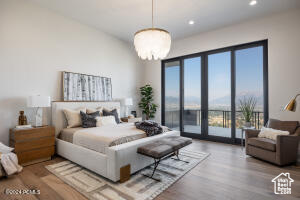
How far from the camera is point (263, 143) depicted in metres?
2.96

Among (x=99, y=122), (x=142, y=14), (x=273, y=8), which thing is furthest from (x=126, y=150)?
(x=273, y=8)

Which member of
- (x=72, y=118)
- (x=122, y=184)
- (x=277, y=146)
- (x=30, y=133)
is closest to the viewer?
(x=122, y=184)

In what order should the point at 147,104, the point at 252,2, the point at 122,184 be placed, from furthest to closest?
the point at 147,104 → the point at 252,2 → the point at 122,184

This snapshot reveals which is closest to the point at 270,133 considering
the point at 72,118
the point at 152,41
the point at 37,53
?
the point at 152,41

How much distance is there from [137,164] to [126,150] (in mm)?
371

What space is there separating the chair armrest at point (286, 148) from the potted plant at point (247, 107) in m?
0.95

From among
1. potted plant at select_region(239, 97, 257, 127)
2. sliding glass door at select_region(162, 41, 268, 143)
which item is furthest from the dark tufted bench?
sliding glass door at select_region(162, 41, 268, 143)

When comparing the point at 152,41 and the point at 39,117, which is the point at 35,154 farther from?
the point at 152,41

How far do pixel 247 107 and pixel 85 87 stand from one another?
420 cm

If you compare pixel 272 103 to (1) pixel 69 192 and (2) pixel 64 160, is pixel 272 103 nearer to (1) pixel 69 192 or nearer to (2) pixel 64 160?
(1) pixel 69 192

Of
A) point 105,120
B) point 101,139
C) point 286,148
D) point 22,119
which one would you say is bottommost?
point 286,148

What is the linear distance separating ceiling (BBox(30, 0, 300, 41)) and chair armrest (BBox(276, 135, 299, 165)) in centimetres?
273

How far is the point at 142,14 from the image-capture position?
3.70 meters

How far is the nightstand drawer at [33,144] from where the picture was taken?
2725 millimetres
